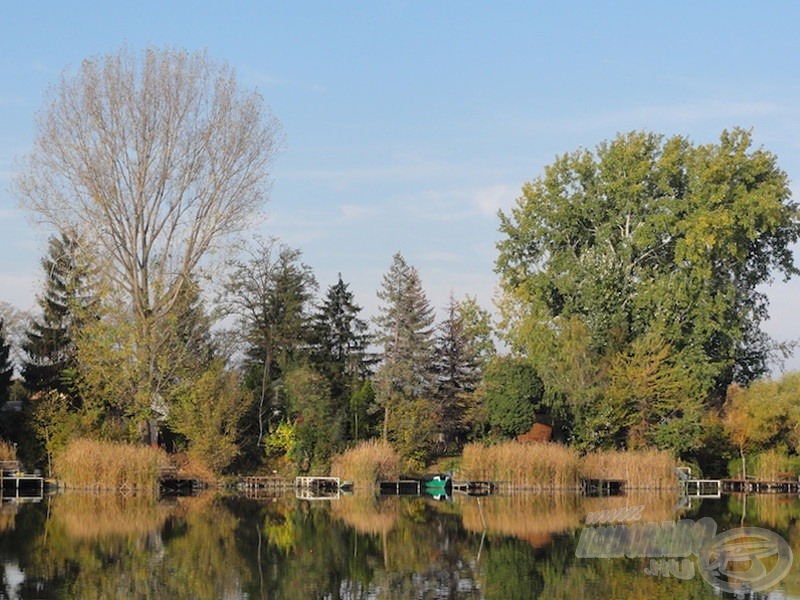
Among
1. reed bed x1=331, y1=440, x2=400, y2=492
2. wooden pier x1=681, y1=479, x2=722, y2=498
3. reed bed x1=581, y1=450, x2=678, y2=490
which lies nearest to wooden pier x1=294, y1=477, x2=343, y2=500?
reed bed x1=331, y1=440, x2=400, y2=492

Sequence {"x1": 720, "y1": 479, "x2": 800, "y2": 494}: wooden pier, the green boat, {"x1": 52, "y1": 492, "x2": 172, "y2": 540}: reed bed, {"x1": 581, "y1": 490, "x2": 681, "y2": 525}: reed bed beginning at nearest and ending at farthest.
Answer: {"x1": 52, "y1": 492, "x2": 172, "y2": 540}: reed bed → {"x1": 581, "y1": 490, "x2": 681, "y2": 525}: reed bed → the green boat → {"x1": 720, "y1": 479, "x2": 800, "y2": 494}: wooden pier

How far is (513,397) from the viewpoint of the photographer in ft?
123

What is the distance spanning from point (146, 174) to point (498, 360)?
13.3 m

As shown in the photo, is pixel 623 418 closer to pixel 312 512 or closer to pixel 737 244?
pixel 737 244

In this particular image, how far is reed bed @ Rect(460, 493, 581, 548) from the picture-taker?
23.2 metres

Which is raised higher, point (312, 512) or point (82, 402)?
point (82, 402)

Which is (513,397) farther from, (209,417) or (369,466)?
(209,417)

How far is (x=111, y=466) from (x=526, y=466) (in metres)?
12.4

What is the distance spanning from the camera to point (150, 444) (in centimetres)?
3625

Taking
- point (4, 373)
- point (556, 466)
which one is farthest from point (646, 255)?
point (4, 373)

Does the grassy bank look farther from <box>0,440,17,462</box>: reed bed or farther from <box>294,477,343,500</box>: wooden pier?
<box>0,440,17,462</box>: reed bed

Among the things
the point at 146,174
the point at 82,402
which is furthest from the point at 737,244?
the point at 82,402

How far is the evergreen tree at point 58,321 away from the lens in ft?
125

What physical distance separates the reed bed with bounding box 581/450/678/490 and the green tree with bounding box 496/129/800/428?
11.6 feet
